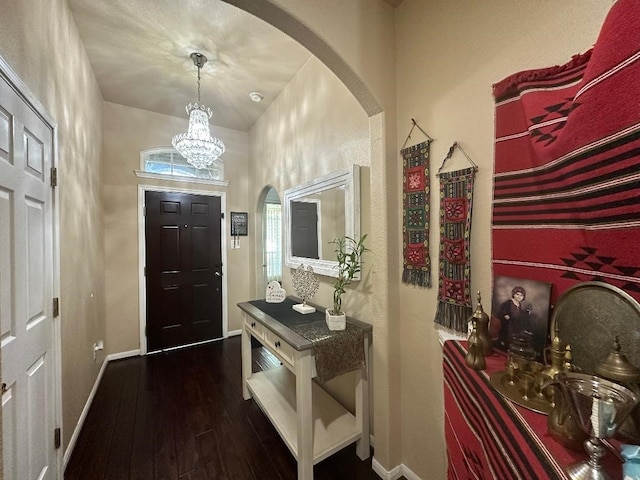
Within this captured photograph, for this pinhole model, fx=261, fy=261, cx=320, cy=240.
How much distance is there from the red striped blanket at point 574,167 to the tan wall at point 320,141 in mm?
979

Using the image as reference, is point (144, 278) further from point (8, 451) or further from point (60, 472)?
point (8, 451)

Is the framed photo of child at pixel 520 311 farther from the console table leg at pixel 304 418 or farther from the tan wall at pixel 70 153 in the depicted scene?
the tan wall at pixel 70 153

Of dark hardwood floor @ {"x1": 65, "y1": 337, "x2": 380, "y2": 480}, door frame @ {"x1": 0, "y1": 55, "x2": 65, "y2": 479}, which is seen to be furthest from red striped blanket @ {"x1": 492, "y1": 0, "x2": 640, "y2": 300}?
door frame @ {"x1": 0, "y1": 55, "x2": 65, "y2": 479}

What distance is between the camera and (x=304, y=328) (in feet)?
5.94

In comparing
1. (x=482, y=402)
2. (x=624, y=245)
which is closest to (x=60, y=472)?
(x=482, y=402)

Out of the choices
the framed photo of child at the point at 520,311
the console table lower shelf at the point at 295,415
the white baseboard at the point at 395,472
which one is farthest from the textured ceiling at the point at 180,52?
the white baseboard at the point at 395,472

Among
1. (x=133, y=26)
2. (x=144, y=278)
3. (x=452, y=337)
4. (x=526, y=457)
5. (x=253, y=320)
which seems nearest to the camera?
(x=526, y=457)

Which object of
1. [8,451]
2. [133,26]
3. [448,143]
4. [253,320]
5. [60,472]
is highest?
[133,26]

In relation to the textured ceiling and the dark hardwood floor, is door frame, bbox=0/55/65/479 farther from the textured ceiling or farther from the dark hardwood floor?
the textured ceiling

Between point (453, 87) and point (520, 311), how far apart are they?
43.4 inches

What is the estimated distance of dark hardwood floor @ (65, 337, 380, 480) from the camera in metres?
1.69

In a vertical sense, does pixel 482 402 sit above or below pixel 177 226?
below

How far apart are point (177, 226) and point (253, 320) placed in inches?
85.9

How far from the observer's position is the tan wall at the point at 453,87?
3.26 ft
